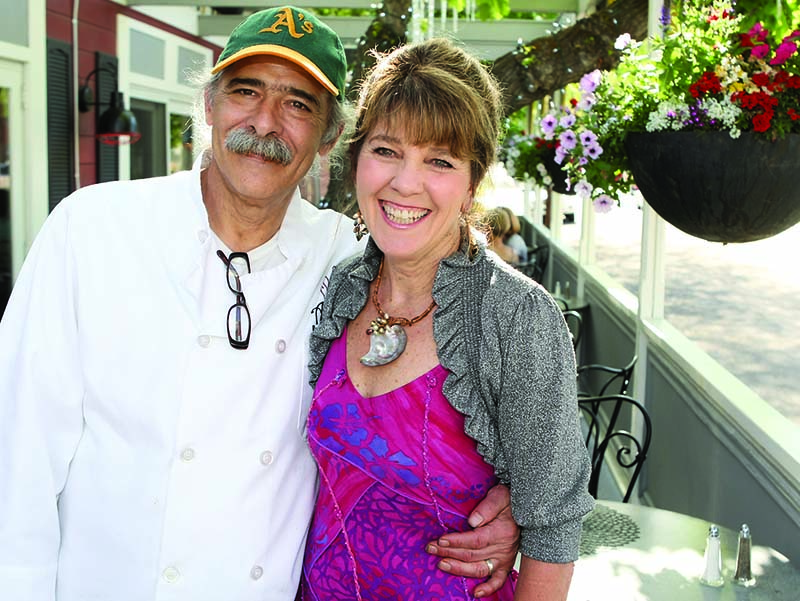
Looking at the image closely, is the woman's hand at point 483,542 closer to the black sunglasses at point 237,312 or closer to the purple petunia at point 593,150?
the black sunglasses at point 237,312

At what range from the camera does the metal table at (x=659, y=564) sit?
2.20m

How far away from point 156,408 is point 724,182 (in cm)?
136

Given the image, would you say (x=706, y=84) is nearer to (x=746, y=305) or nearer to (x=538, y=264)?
(x=746, y=305)

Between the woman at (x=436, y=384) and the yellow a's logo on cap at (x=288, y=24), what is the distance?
28cm

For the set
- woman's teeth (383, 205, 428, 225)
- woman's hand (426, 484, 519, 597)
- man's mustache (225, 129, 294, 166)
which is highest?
man's mustache (225, 129, 294, 166)

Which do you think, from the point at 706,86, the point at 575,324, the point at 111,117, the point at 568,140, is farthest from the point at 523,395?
the point at 111,117

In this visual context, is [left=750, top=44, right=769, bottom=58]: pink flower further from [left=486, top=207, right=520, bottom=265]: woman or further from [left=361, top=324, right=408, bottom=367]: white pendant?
[left=486, top=207, right=520, bottom=265]: woman

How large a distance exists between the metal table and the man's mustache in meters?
1.25

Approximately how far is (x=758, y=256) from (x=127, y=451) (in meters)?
3.65

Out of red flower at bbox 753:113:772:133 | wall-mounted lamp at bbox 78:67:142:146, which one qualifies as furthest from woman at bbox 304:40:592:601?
wall-mounted lamp at bbox 78:67:142:146

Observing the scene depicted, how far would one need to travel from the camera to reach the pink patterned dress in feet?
5.19

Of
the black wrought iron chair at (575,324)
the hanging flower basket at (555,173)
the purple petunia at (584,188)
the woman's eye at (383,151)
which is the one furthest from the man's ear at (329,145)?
the black wrought iron chair at (575,324)

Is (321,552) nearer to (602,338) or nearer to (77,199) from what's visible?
(77,199)

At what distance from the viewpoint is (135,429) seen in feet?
5.61
